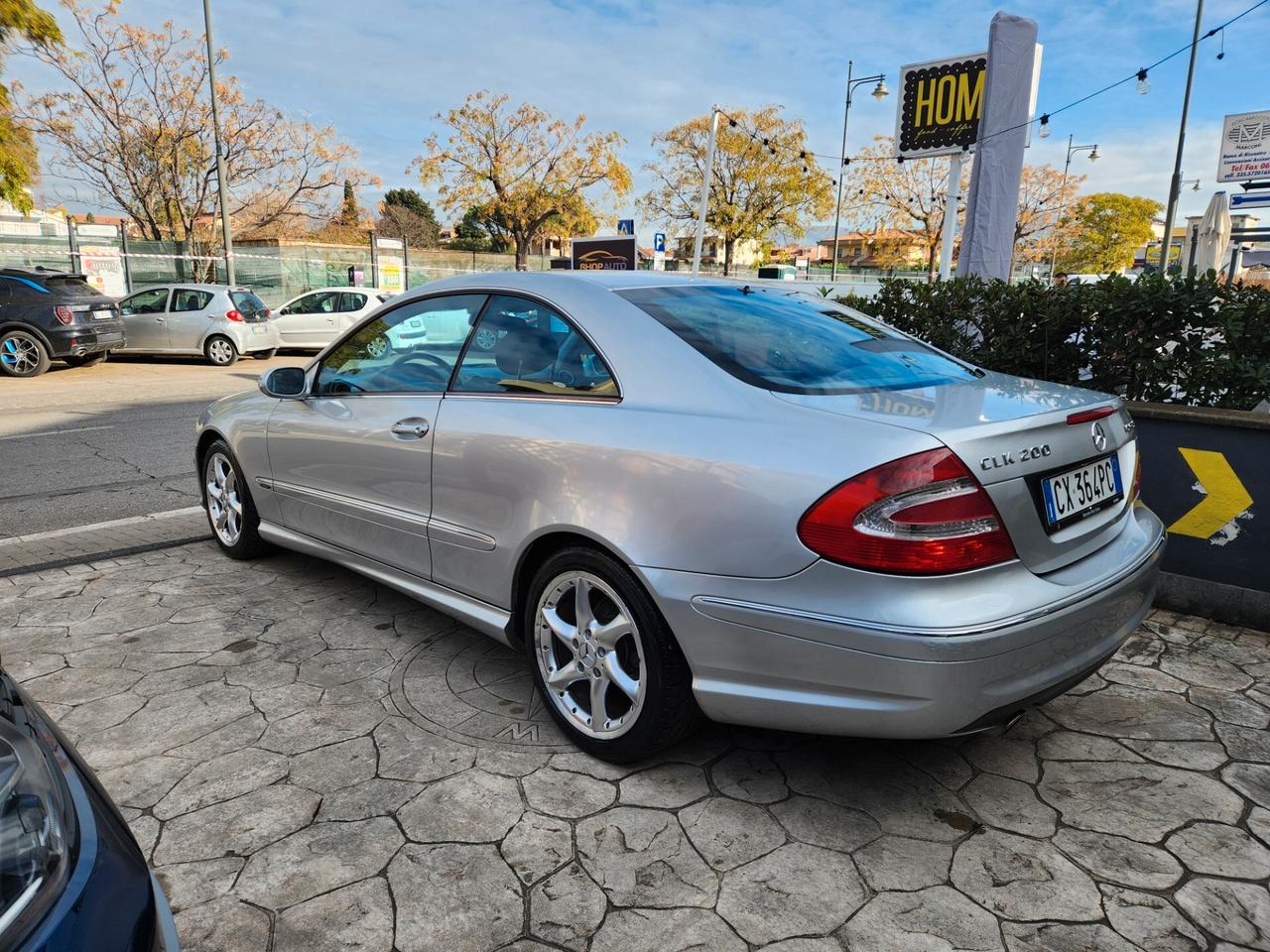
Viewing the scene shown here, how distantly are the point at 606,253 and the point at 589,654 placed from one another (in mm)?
19656

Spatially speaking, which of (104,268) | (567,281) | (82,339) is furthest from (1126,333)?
(104,268)

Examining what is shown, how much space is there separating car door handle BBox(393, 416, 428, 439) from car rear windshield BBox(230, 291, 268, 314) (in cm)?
1461

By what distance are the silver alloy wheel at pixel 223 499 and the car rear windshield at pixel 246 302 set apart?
12.8 meters

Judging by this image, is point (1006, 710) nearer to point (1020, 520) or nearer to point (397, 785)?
point (1020, 520)

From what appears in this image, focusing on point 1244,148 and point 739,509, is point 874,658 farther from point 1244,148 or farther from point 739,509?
point 1244,148

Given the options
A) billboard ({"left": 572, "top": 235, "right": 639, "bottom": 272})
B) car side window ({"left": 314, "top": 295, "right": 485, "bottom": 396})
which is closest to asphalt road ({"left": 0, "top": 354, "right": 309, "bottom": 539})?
car side window ({"left": 314, "top": 295, "right": 485, "bottom": 396})

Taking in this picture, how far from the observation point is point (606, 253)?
21328 mm

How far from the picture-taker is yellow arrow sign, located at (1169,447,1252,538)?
377cm

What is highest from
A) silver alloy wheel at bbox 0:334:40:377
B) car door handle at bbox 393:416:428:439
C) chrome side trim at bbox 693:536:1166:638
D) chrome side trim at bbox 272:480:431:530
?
car door handle at bbox 393:416:428:439

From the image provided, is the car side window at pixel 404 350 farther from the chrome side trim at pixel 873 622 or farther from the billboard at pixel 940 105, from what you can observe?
the billboard at pixel 940 105

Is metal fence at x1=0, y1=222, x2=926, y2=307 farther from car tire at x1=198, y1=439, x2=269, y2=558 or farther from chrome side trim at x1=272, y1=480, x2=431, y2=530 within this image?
chrome side trim at x1=272, y1=480, x2=431, y2=530

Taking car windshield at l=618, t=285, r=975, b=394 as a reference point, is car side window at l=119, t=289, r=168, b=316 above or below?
below

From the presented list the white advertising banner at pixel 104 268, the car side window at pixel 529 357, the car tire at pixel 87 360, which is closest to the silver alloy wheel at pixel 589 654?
the car side window at pixel 529 357

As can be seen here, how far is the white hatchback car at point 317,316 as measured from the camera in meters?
17.6
